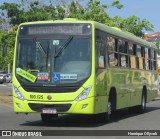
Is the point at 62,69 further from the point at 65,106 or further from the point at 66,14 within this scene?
the point at 66,14

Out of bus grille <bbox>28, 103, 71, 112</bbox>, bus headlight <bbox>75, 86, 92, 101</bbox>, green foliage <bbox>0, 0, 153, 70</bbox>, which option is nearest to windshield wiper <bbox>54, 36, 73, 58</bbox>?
bus headlight <bbox>75, 86, 92, 101</bbox>

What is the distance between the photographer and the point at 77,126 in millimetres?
15273

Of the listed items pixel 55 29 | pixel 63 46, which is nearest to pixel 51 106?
pixel 63 46

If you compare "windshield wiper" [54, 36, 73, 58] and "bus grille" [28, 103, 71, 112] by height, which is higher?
"windshield wiper" [54, 36, 73, 58]

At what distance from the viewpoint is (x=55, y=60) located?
Answer: 15.0m

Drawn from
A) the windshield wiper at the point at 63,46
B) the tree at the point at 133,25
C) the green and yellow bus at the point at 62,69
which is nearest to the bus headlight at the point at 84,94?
the green and yellow bus at the point at 62,69

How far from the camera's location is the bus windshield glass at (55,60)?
1486 cm

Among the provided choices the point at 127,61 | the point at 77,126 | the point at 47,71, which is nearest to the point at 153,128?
the point at 77,126

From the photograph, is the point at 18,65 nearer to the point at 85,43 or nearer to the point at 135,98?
the point at 85,43

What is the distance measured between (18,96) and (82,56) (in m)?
2.14

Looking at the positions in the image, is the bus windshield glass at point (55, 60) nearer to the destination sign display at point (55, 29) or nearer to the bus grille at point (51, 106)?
the destination sign display at point (55, 29)

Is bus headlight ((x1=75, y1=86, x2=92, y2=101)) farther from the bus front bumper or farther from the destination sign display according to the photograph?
the destination sign display

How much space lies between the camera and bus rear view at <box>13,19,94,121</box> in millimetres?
14727

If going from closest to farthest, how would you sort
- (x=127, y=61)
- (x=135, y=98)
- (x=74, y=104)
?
(x=74, y=104), (x=127, y=61), (x=135, y=98)
